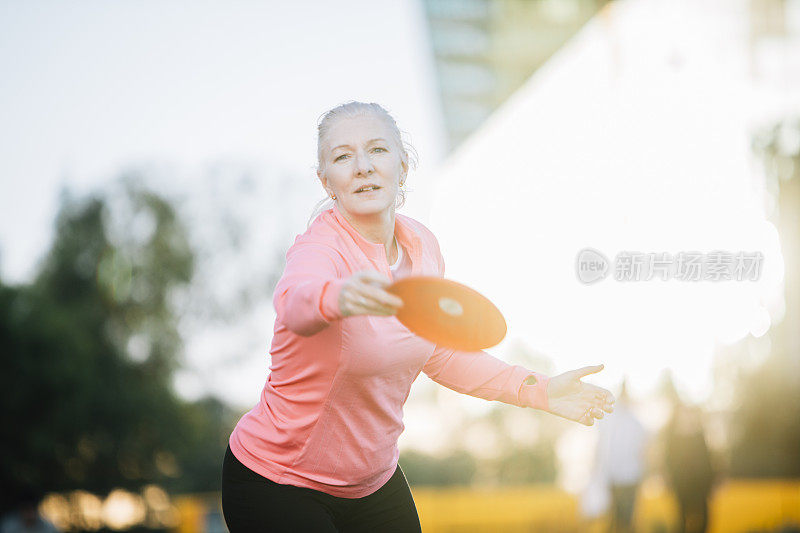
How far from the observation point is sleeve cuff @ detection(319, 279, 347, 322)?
1733 mm

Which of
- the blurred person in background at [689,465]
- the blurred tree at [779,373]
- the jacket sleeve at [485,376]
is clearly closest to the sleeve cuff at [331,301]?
the jacket sleeve at [485,376]

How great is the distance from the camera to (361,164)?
221 centimetres

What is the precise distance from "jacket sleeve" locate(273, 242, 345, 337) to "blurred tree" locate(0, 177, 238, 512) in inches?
770

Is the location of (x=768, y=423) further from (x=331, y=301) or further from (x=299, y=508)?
(x=331, y=301)

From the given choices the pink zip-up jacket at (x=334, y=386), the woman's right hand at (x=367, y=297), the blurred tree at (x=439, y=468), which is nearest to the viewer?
the woman's right hand at (x=367, y=297)

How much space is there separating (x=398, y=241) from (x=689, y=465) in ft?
20.7

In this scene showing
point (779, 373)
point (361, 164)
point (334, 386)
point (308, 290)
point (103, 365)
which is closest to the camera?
point (308, 290)

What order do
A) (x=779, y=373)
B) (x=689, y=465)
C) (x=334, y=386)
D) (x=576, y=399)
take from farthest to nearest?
1. (x=779, y=373)
2. (x=689, y=465)
3. (x=576, y=399)
4. (x=334, y=386)

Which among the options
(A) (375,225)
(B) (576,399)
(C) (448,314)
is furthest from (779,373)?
(C) (448,314)

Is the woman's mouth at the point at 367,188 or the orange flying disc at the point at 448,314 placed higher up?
the woman's mouth at the point at 367,188

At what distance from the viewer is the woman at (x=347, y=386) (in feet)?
6.83

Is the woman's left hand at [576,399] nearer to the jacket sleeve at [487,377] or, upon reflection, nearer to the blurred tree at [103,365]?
the jacket sleeve at [487,377]

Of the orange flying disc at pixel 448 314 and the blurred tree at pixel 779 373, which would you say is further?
the blurred tree at pixel 779 373

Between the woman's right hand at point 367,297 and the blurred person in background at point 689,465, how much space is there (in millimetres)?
6737
